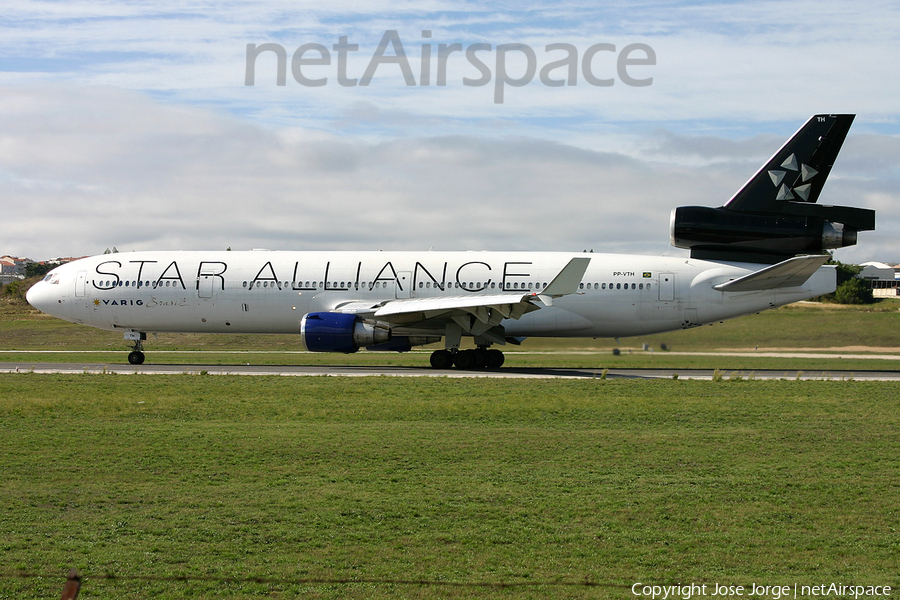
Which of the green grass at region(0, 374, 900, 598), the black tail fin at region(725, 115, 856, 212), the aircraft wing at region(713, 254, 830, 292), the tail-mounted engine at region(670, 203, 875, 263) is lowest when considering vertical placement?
the green grass at region(0, 374, 900, 598)

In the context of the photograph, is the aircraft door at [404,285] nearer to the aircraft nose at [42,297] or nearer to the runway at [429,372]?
the runway at [429,372]

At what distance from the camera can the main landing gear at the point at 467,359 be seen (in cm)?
3181

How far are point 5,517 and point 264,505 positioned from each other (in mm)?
2808

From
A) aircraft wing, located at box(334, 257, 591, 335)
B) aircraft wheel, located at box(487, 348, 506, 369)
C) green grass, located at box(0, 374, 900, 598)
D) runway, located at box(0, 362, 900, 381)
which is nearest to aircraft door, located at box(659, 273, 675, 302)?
runway, located at box(0, 362, 900, 381)

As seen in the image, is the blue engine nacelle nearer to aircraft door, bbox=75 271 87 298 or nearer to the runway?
the runway

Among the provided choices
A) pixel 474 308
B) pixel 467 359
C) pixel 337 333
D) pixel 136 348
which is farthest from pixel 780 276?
pixel 136 348

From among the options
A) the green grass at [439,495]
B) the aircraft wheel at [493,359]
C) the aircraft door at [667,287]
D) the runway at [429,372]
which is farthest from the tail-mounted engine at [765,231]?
the green grass at [439,495]

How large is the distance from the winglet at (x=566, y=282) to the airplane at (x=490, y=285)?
56 mm

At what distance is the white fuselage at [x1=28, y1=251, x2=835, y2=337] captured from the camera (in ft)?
105

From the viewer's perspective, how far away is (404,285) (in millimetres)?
32969

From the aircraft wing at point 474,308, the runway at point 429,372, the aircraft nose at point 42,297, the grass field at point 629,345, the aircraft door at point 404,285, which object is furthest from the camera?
the aircraft nose at point 42,297

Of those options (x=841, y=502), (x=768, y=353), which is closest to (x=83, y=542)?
(x=841, y=502)

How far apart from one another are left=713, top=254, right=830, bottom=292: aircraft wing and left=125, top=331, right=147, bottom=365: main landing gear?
2265 cm

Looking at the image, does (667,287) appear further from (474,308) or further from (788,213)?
(474,308)
